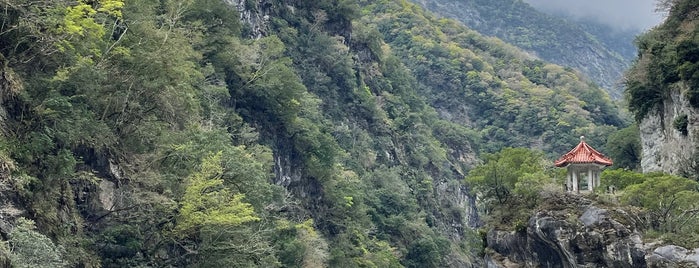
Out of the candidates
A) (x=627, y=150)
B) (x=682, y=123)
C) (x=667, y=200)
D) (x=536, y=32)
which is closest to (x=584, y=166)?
(x=682, y=123)

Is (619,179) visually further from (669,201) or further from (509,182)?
(509,182)

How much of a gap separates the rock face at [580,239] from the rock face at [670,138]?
5.63m

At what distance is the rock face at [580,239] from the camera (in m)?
29.0

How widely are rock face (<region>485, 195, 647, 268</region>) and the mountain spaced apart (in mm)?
126087

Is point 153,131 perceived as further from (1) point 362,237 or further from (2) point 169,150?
(1) point 362,237

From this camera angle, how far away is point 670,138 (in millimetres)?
36625

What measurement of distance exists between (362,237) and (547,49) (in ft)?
379

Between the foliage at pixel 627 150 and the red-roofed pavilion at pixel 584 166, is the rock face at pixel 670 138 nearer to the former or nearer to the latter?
the red-roofed pavilion at pixel 584 166

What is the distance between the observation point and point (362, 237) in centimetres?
4962

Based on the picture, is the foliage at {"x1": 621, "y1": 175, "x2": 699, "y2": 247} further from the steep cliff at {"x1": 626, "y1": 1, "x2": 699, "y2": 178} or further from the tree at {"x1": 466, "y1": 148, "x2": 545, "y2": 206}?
the tree at {"x1": 466, "y1": 148, "x2": 545, "y2": 206}

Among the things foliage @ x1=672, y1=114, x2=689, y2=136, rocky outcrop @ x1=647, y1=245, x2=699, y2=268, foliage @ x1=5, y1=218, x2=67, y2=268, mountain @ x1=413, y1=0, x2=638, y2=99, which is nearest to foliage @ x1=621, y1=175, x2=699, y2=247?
rocky outcrop @ x1=647, y1=245, x2=699, y2=268

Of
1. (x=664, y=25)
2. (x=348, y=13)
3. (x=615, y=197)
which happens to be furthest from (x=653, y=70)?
(x=348, y=13)

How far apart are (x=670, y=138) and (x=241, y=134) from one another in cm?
1886

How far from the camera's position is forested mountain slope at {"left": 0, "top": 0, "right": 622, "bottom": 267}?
24.7m
